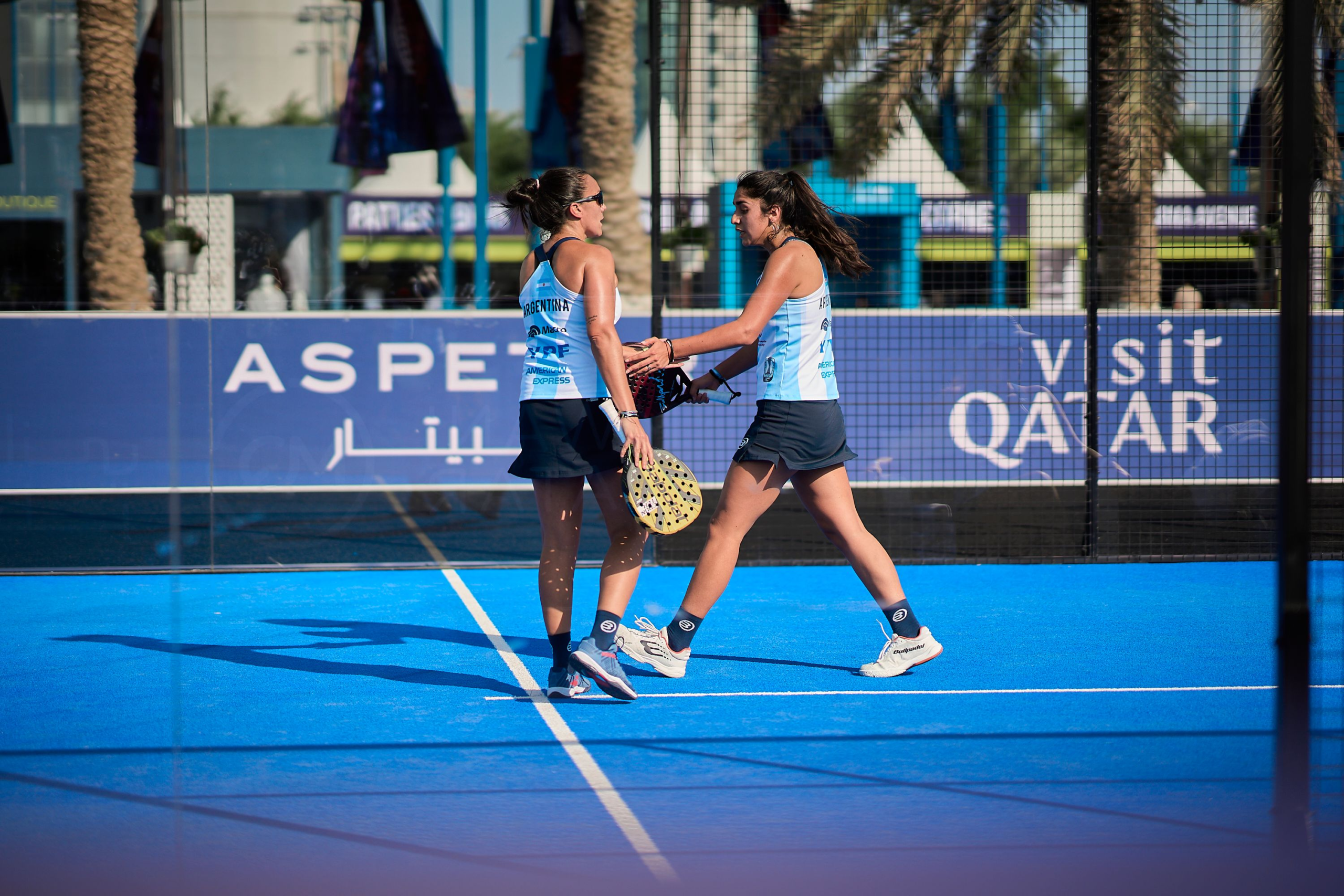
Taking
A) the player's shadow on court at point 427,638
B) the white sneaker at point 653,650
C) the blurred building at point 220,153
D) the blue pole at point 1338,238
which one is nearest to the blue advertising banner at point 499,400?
the blue pole at point 1338,238

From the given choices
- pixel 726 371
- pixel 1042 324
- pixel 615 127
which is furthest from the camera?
pixel 615 127

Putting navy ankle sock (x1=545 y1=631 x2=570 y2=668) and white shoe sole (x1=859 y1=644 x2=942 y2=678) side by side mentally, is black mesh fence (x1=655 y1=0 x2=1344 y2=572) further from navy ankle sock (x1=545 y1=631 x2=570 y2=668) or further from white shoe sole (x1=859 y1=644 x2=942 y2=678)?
navy ankle sock (x1=545 y1=631 x2=570 y2=668)

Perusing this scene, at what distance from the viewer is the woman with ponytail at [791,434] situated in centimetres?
519

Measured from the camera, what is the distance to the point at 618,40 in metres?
13.5

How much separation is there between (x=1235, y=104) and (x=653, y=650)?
6453 millimetres

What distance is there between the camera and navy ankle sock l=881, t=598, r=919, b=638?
5.36 meters

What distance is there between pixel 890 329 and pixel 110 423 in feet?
17.0

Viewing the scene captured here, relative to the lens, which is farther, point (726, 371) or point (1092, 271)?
point (1092, 271)

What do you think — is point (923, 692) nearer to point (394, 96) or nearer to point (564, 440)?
point (564, 440)

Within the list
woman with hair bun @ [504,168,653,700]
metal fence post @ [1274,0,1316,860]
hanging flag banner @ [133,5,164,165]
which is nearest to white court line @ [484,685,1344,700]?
woman with hair bun @ [504,168,653,700]

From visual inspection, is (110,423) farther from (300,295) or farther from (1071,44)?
(1071,44)

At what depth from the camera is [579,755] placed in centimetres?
424

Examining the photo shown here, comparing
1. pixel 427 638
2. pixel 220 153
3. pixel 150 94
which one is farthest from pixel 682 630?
pixel 150 94

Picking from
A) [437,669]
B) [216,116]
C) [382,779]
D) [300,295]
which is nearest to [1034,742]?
[382,779]
